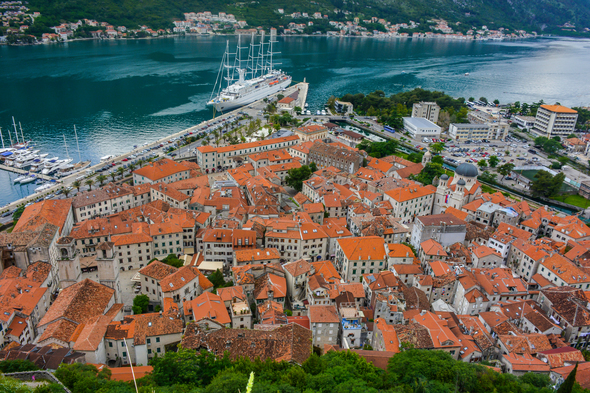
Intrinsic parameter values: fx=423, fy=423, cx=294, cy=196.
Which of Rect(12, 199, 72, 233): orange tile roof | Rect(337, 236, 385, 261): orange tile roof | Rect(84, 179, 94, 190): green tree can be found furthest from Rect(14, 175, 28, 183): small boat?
Rect(337, 236, 385, 261): orange tile roof

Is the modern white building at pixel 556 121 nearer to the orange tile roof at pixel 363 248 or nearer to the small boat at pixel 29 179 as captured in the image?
the orange tile roof at pixel 363 248

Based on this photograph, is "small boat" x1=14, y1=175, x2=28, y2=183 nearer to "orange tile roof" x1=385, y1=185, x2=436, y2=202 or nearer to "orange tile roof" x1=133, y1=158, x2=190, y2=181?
"orange tile roof" x1=133, y1=158, x2=190, y2=181

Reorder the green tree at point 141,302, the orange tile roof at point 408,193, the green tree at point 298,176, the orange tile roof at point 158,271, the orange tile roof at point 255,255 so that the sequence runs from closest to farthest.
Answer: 1. the green tree at point 141,302
2. the orange tile roof at point 158,271
3. the orange tile roof at point 255,255
4. the orange tile roof at point 408,193
5. the green tree at point 298,176

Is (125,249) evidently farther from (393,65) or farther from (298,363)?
(393,65)

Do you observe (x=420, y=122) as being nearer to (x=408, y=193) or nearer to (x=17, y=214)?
(x=408, y=193)

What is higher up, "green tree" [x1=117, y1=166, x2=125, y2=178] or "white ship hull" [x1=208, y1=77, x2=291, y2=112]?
"white ship hull" [x1=208, y1=77, x2=291, y2=112]

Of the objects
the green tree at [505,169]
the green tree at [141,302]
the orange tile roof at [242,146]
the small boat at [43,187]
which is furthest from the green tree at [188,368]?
the green tree at [505,169]

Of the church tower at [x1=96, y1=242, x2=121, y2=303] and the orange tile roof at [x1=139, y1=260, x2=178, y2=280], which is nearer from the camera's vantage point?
the church tower at [x1=96, y1=242, x2=121, y2=303]
